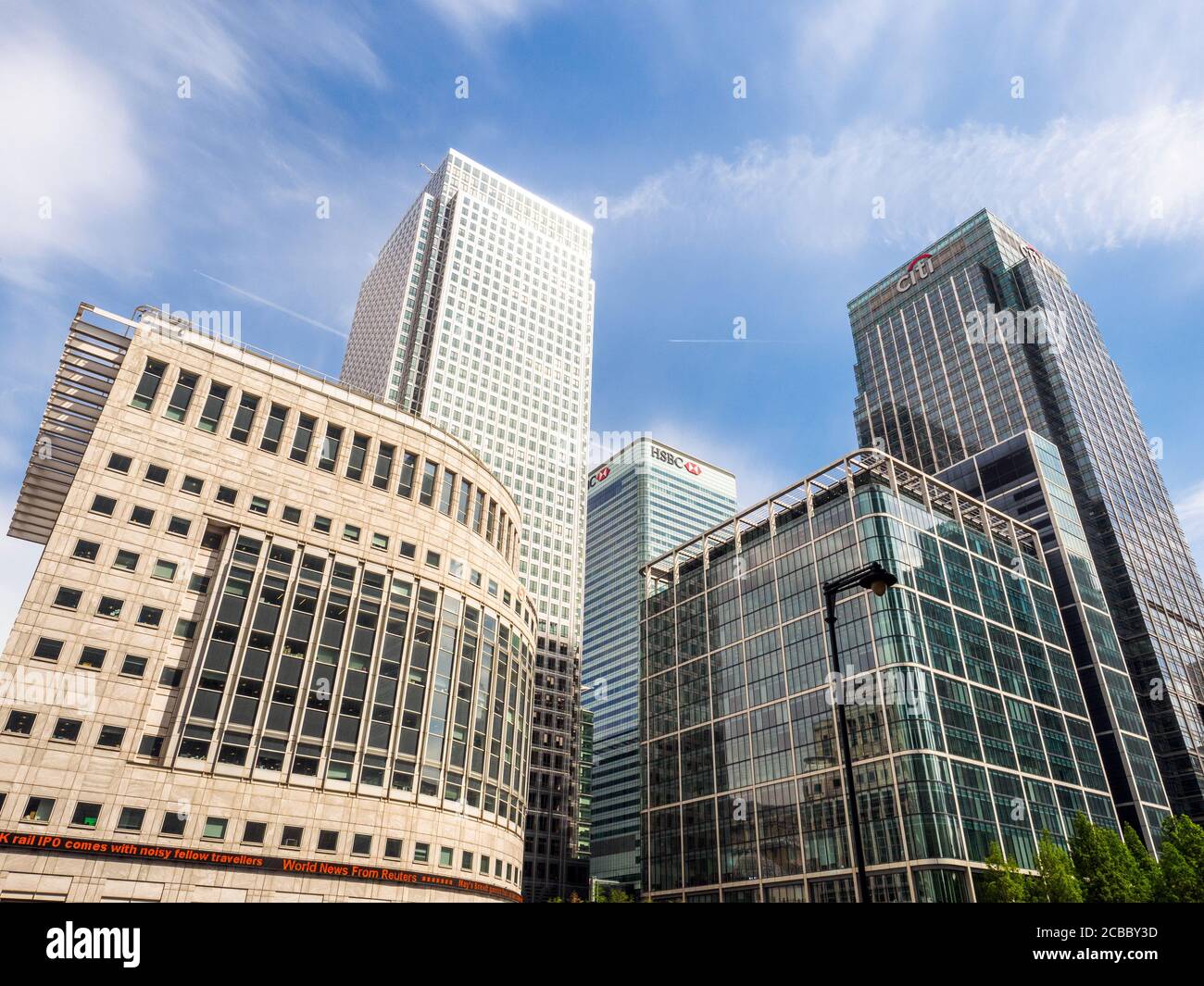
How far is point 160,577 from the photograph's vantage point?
52188 millimetres

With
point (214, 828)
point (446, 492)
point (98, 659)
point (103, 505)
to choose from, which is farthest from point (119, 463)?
point (446, 492)

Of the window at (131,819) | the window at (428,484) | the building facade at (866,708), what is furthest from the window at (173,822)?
the building facade at (866,708)

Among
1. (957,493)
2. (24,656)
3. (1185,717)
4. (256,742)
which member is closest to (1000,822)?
(957,493)

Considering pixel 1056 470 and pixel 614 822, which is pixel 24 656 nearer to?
pixel 1056 470

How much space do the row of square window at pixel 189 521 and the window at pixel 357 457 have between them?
15.3ft

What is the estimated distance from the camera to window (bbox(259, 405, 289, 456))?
60.3m

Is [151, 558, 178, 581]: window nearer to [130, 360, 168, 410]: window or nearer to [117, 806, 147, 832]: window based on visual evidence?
[130, 360, 168, 410]: window

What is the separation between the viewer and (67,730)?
45.8 m

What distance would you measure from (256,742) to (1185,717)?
138 meters

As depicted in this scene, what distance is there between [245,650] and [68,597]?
11050mm

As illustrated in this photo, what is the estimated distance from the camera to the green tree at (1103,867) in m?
61.1

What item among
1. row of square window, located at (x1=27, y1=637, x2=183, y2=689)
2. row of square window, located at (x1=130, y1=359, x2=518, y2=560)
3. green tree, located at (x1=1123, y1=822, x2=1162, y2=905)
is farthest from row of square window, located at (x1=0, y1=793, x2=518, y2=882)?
green tree, located at (x1=1123, y1=822, x2=1162, y2=905)
